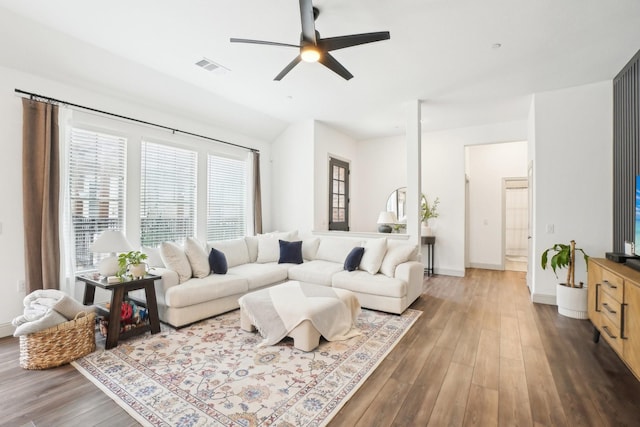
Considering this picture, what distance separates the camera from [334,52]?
11.0ft

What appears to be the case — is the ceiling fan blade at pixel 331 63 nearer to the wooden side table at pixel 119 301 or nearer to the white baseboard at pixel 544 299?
the wooden side table at pixel 119 301

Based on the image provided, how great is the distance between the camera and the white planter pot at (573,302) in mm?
3633

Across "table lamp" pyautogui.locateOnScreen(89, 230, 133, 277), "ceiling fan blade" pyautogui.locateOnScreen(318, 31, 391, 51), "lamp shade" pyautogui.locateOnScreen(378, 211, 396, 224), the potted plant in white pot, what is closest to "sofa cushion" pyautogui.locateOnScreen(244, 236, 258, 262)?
"table lamp" pyautogui.locateOnScreen(89, 230, 133, 277)

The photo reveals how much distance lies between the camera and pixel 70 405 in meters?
2.00

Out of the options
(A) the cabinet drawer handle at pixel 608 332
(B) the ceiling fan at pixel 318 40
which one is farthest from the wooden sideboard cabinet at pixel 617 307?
(B) the ceiling fan at pixel 318 40

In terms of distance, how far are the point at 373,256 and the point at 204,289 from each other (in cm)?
222

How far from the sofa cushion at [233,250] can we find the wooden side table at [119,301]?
1205 mm

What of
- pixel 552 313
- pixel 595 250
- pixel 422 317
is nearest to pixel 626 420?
Answer: pixel 422 317

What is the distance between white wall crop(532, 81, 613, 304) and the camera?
3.95 meters

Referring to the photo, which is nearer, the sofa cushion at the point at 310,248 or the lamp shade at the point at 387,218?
the sofa cushion at the point at 310,248

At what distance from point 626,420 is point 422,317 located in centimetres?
195

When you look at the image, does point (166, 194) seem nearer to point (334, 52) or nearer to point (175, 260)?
point (175, 260)

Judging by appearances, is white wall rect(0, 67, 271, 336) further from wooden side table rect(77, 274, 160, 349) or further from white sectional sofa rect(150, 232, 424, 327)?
white sectional sofa rect(150, 232, 424, 327)

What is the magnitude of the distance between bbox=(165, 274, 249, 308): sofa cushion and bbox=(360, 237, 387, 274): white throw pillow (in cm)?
165
